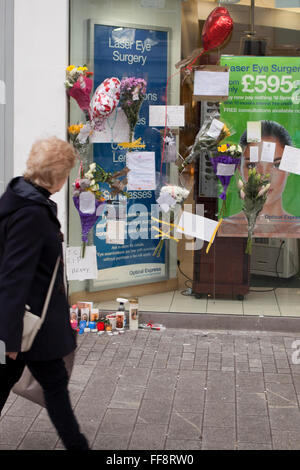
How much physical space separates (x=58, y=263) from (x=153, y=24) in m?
3.80

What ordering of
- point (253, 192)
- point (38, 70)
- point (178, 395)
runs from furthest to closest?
1. point (253, 192)
2. point (38, 70)
3. point (178, 395)

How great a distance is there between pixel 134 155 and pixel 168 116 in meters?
0.50

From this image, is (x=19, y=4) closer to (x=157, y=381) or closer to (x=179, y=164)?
(x=179, y=164)

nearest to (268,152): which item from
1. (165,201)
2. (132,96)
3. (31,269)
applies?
(165,201)

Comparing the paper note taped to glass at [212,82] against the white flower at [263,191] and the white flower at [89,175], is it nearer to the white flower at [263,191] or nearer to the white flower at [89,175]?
the white flower at [263,191]

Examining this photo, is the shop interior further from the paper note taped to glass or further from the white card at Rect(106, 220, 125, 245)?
the white card at Rect(106, 220, 125, 245)

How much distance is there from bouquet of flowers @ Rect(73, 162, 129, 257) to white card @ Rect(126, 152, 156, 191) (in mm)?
63

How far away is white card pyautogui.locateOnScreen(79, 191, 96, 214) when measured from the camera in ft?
22.7

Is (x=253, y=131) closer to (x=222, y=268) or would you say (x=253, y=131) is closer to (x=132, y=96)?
→ (x=132, y=96)

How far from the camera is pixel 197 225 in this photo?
23.4ft

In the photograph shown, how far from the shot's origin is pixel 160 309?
720 centimetres

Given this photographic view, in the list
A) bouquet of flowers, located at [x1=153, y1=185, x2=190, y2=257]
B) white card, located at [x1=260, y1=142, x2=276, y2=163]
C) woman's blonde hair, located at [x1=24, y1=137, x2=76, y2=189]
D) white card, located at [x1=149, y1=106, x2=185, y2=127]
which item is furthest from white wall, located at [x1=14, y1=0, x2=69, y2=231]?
woman's blonde hair, located at [x1=24, y1=137, x2=76, y2=189]

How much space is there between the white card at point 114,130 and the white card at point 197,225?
38.2 inches

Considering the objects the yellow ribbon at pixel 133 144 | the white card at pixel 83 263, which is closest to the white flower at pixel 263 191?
the yellow ribbon at pixel 133 144
